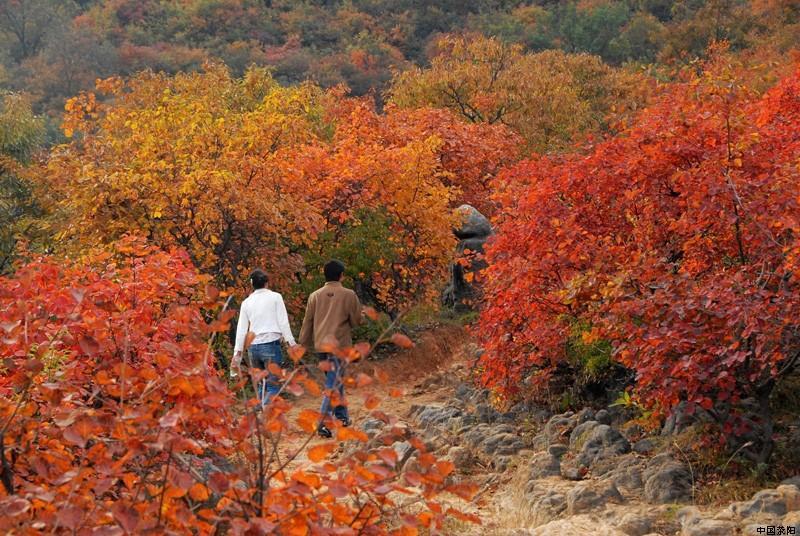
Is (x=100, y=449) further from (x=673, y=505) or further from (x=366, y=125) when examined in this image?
(x=366, y=125)

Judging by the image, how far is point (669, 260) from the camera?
8312 millimetres

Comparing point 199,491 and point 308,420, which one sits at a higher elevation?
point 308,420

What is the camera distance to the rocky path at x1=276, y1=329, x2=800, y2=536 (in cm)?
566

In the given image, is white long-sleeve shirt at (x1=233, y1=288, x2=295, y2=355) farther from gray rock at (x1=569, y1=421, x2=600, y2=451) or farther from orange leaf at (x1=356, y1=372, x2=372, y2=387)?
orange leaf at (x1=356, y1=372, x2=372, y2=387)

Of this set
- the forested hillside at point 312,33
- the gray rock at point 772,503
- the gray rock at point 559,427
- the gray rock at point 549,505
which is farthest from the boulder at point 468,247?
the forested hillside at point 312,33

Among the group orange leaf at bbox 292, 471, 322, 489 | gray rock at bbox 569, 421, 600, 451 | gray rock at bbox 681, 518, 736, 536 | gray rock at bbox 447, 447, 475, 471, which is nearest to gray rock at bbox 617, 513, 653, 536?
gray rock at bbox 681, 518, 736, 536

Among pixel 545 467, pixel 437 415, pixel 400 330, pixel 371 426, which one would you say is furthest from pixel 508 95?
pixel 545 467

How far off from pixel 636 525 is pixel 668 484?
2.40 ft

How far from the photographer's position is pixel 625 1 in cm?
5191

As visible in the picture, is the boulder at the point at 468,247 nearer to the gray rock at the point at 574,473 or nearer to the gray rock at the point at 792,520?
the gray rock at the point at 574,473

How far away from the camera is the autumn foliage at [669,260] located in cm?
634

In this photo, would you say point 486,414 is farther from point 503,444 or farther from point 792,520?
point 792,520

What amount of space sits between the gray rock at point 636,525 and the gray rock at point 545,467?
153 centimetres

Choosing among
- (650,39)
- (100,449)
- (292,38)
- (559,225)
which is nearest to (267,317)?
(559,225)
